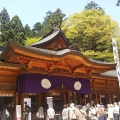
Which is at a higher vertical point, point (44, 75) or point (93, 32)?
point (93, 32)

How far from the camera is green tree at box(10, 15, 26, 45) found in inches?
1702

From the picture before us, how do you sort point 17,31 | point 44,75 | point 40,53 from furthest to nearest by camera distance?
point 17,31 < point 44,75 < point 40,53

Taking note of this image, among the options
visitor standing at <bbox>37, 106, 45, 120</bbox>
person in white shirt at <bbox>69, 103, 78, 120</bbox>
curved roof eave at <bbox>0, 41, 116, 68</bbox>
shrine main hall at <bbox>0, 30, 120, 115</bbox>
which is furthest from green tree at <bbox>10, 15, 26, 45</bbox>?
person in white shirt at <bbox>69, 103, 78, 120</bbox>

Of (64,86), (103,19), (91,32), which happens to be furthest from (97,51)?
(64,86)

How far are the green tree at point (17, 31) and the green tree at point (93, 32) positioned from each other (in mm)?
10038

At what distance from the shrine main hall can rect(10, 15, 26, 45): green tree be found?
30.1 m

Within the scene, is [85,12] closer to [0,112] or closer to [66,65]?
[66,65]

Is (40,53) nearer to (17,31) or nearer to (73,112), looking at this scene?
(73,112)

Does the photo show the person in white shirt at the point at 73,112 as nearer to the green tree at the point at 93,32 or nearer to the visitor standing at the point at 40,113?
the visitor standing at the point at 40,113

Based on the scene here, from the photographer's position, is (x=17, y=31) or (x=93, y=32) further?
(x=17, y=31)

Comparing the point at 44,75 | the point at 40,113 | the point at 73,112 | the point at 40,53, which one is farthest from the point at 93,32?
the point at 73,112

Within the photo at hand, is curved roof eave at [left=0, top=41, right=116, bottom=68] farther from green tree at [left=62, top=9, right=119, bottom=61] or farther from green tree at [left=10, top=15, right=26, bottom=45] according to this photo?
green tree at [left=10, top=15, right=26, bottom=45]

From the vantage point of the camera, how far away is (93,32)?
36.5 m

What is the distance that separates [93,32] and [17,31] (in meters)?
17.4
